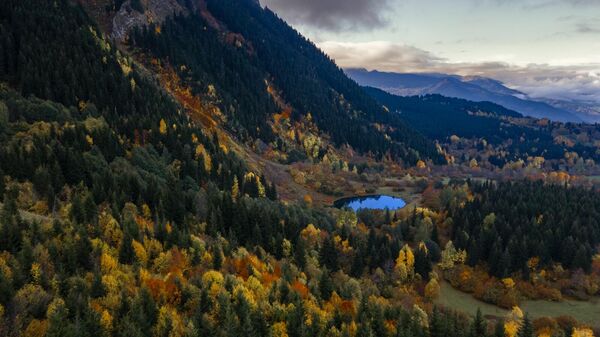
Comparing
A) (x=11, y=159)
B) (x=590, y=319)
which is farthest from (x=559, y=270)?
(x=11, y=159)

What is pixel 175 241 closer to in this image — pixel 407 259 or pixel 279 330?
pixel 279 330

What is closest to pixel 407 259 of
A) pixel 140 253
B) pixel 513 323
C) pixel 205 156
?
pixel 513 323

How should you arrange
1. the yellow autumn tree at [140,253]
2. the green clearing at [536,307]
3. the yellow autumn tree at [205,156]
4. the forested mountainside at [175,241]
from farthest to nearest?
the yellow autumn tree at [205,156] < the green clearing at [536,307] < the yellow autumn tree at [140,253] < the forested mountainside at [175,241]

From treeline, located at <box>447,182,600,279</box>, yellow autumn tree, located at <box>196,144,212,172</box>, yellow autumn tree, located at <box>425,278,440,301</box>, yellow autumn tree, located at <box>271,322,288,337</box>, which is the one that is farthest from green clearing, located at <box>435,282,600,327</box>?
yellow autumn tree, located at <box>196,144,212,172</box>

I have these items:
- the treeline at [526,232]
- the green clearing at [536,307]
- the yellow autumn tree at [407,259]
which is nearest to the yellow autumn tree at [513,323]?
the green clearing at [536,307]

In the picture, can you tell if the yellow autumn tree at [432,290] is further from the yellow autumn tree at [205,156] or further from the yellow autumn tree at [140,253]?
the yellow autumn tree at [205,156]

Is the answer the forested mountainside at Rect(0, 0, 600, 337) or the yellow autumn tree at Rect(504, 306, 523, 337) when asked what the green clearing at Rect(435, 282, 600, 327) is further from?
the yellow autumn tree at Rect(504, 306, 523, 337)
